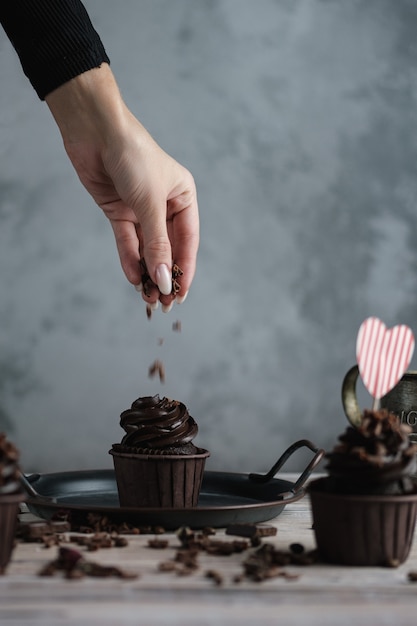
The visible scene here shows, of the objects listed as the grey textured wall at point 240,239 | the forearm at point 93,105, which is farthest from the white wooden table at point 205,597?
the grey textured wall at point 240,239

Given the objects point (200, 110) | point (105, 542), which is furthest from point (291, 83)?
point (105, 542)

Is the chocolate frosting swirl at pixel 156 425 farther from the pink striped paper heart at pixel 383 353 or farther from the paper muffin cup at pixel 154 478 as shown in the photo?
the pink striped paper heart at pixel 383 353

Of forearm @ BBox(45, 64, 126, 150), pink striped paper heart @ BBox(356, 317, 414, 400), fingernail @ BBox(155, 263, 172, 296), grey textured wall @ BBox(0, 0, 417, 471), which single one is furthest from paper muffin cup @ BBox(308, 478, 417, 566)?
grey textured wall @ BBox(0, 0, 417, 471)

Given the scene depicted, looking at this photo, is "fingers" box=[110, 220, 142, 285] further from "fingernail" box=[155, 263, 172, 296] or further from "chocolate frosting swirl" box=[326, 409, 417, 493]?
"chocolate frosting swirl" box=[326, 409, 417, 493]

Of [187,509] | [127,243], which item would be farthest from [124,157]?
[187,509]

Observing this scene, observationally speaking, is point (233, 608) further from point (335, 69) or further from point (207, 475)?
point (335, 69)

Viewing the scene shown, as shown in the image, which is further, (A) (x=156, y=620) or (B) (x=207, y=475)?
(B) (x=207, y=475)

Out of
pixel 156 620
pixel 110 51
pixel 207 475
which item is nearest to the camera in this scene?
pixel 156 620
